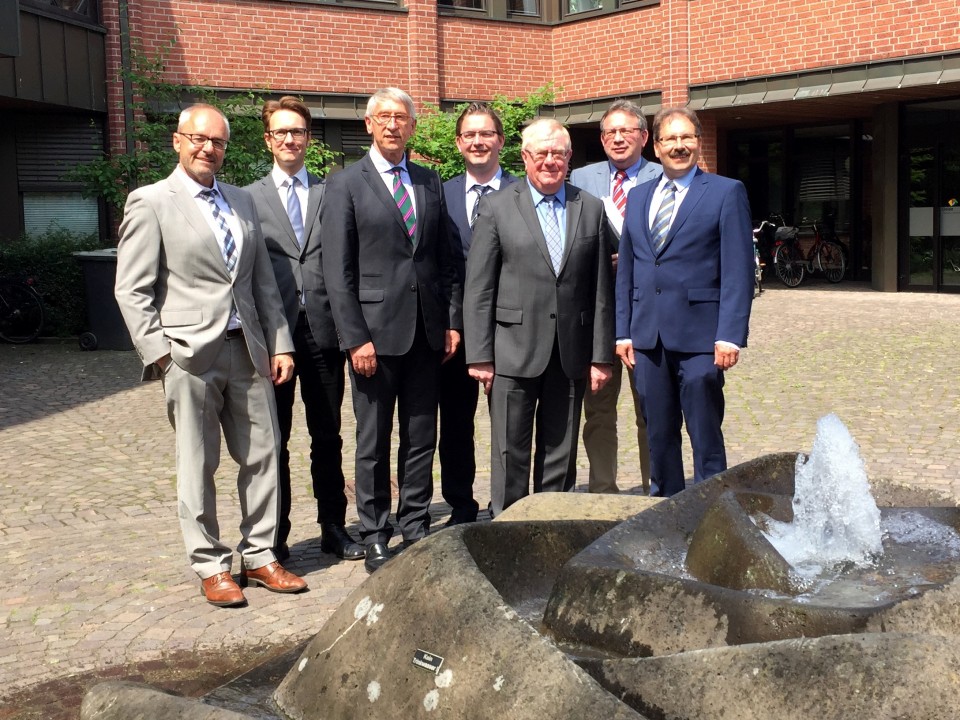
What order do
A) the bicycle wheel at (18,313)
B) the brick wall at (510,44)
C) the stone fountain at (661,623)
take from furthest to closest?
the brick wall at (510,44) → the bicycle wheel at (18,313) → the stone fountain at (661,623)

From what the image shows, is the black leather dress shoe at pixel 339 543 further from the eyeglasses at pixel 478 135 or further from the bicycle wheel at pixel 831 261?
the bicycle wheel at pixel 831 261

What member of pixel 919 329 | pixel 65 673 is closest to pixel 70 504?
pixel 65 673

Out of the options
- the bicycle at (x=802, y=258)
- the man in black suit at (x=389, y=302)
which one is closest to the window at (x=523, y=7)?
the bicycle at (x=802, y=258)

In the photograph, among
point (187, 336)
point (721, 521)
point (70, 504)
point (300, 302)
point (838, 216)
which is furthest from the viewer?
point (838, 216)

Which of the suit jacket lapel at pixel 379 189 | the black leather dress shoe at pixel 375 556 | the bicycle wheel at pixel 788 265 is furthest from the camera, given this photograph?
the bicycle wheel at pixel 788 265

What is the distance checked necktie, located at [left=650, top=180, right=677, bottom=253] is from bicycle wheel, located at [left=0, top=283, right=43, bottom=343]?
11.6 metres

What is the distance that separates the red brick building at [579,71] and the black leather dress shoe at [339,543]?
12141mm

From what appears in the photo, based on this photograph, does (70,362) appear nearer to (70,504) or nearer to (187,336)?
(70,504)

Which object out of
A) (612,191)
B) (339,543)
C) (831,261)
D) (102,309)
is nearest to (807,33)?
(831,261)

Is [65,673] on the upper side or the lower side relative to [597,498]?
lower

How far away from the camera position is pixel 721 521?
9.91 ft

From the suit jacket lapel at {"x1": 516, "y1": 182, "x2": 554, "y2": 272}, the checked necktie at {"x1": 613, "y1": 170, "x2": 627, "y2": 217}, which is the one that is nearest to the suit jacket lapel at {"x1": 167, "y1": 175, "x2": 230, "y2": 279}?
the suit jacket lapel at {"x1": 516, "y1": 182, "x2": 554, "y2": 272}

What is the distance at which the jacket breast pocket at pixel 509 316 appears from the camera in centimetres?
557

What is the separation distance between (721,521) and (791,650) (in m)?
0.74
